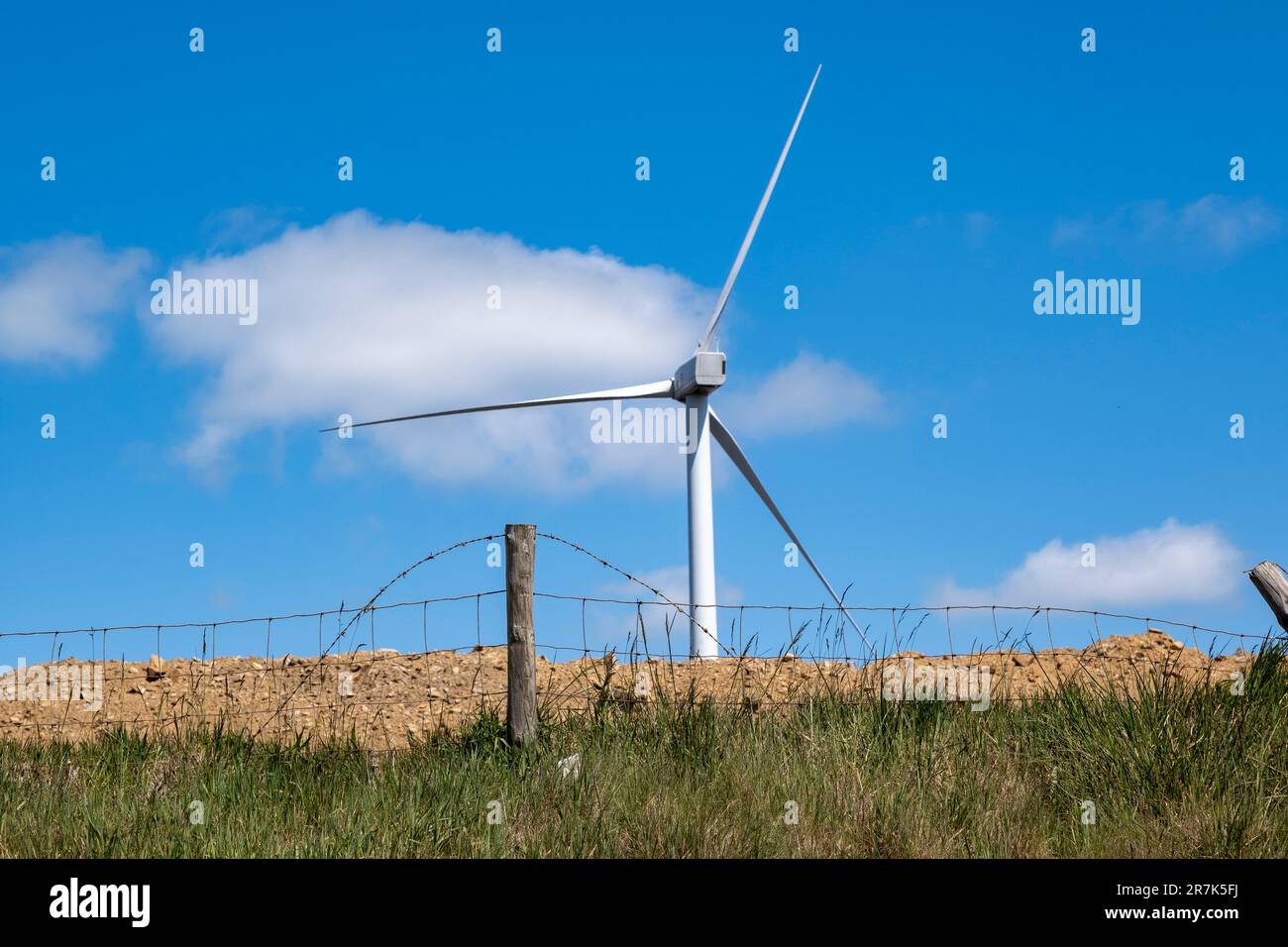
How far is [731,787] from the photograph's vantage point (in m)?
6.84

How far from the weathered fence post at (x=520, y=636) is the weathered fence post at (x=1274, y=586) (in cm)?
591

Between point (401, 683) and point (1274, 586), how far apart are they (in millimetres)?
7512

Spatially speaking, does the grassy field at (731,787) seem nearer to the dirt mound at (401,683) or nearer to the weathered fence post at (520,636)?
the weathered fence post at (520,636)

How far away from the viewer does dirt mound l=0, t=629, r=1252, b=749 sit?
949cm

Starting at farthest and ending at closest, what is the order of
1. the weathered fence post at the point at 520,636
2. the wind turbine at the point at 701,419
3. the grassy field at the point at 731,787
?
the wind turbine at the point at 701,419
the weathered fence post at the point at 520,636
the grassy field at the point at 731,787

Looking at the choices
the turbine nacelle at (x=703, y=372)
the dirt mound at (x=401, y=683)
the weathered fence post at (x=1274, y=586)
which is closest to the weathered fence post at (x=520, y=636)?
the dirt mound at (x=401, y=683)

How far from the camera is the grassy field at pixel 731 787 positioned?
6207 millimetres

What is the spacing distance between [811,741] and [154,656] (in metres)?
7.67

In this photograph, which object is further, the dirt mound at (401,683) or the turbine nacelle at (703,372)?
the turbine nacelle at (703,372)

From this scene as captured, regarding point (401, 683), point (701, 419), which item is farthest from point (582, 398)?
point (401, 683)

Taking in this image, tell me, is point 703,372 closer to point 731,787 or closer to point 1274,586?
point 1274,586

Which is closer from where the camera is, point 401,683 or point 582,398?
point 401,683
